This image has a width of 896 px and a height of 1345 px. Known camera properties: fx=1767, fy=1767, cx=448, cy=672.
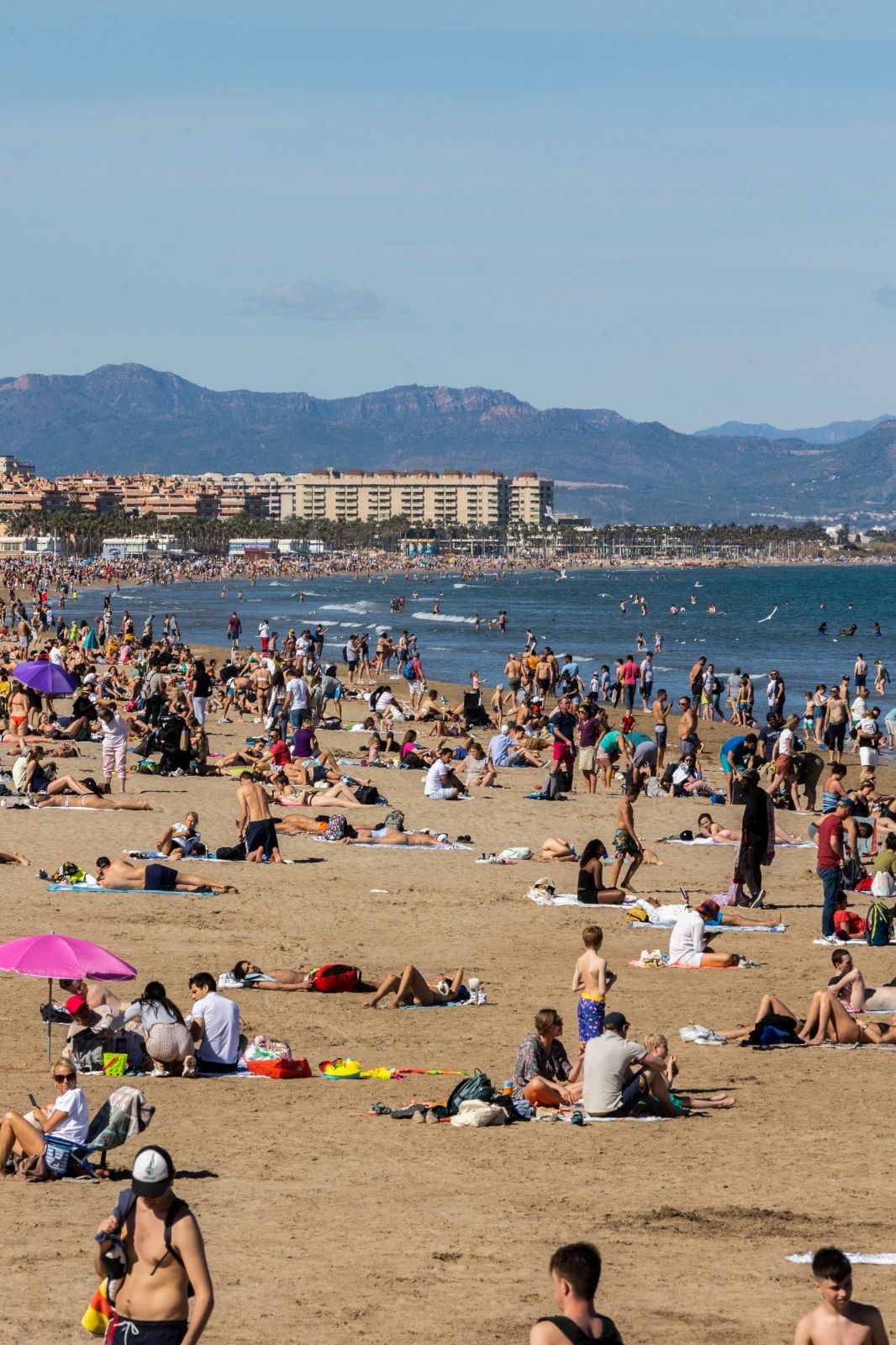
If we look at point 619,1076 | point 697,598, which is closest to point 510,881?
point 619,1076

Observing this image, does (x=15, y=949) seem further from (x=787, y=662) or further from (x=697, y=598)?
(x=697, y=598)

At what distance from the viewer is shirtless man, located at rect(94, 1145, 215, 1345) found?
215 inches

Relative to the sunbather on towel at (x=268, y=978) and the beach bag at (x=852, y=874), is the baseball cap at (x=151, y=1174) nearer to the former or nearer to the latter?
the sunbather on towel at (x=268, y=978)

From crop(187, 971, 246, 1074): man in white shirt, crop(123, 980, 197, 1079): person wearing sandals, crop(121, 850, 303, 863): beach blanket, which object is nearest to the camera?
crop(123, 980, 197, 1079): person wearing sandals

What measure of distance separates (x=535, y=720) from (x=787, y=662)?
36.3 metres

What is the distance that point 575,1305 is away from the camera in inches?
199

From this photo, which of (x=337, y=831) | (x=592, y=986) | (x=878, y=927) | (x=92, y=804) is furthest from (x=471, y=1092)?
(x=92, y=804)

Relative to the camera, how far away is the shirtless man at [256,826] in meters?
18.0

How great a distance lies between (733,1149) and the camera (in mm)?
9930

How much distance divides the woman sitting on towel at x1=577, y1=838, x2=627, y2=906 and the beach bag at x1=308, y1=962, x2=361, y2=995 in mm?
3661

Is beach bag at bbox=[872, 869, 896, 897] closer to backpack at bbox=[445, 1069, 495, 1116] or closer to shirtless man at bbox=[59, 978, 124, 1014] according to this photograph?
backpack at bbox=[445, 1069, 495, 1116]

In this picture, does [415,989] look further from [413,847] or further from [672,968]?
[413,847]

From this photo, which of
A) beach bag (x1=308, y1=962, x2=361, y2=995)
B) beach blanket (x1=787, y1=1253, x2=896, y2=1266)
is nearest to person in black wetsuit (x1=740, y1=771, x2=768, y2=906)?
beach bag (x1=308, y1=962, x2=361, y2=995)

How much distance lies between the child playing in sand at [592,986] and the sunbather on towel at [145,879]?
582 centimetres
